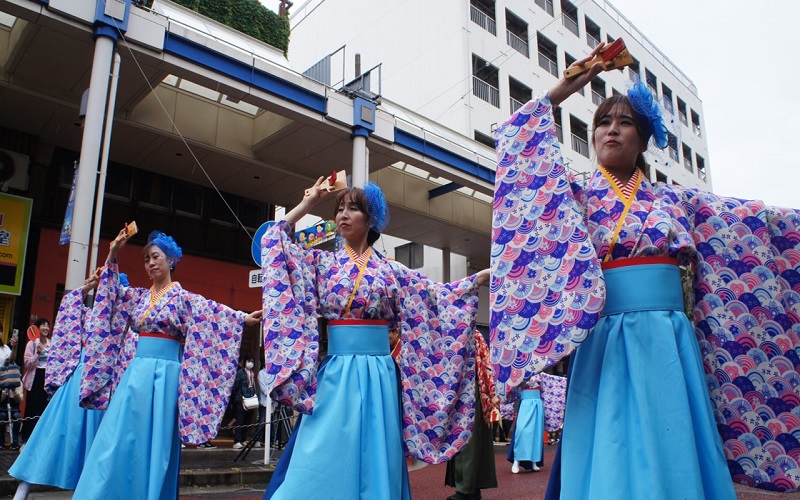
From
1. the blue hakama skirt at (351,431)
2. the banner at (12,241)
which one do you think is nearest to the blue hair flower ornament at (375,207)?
the blue hakama skirt at (351,431)

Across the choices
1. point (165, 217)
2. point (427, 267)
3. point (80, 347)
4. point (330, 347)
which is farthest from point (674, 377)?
point (427, 267)

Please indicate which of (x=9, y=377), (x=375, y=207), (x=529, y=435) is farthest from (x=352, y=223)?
(x=9, y=377)

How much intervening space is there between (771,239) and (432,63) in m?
16.9

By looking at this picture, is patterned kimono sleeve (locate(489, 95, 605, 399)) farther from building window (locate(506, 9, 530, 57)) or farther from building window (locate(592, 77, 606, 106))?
building window (locate(592, 77, 606, 106))

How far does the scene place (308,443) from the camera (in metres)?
2.71

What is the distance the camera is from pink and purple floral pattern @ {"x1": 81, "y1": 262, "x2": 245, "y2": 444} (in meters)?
4.16

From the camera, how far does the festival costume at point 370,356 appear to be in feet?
9.09

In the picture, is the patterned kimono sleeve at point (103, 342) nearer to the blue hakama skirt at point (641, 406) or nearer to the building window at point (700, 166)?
the blue hakama skirt at point (641, 406)

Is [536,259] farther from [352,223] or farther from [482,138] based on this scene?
[482,138]

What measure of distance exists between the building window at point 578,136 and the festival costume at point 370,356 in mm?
19222

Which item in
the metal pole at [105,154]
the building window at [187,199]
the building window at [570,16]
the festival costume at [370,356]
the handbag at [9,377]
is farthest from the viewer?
the building window at [570,16]

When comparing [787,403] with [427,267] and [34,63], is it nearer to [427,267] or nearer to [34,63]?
[34,63]

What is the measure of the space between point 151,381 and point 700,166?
30.3 m

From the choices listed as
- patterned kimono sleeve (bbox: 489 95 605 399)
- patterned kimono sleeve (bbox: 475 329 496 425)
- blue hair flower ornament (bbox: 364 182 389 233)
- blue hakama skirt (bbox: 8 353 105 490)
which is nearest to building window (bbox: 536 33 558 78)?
patterned kimono sleeve (bbox: 475 329 496 425)
